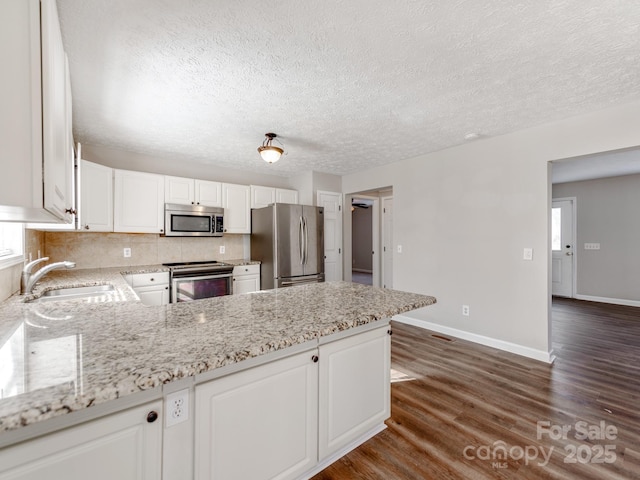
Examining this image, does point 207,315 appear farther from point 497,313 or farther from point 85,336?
point 497,313

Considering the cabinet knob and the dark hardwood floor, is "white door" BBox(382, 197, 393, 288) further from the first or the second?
the cabinet knob

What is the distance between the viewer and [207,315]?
1378 mm

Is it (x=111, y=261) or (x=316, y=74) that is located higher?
(x=316, y=74)

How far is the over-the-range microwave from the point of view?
3701mm

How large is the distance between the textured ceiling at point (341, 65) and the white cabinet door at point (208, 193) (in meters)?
0.92

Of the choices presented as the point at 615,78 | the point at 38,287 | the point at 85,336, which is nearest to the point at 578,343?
the point at 615,78

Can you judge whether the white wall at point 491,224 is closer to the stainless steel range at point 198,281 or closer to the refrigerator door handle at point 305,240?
the refrigerator door handle at point 305,240

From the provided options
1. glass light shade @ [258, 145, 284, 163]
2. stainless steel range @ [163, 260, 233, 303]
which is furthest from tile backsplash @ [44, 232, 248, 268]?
glass light shade @ [258, 145, 284, 163]

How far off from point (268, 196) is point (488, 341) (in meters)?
3.54

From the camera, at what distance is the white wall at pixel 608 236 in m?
5.15

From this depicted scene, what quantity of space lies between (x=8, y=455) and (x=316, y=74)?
2217mm

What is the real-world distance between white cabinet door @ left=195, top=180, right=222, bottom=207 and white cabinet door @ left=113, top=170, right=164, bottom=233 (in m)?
0.45

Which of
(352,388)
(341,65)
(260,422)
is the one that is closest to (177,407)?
(260,422)

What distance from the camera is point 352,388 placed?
1608mm
